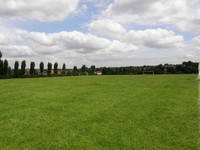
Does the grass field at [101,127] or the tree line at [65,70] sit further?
the tree line at [65,70]

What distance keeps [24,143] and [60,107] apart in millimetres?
5195

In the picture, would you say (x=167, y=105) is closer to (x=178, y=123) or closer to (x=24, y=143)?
(x=178, y=123)

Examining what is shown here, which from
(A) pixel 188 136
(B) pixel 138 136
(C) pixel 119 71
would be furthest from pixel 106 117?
(C) pixel 119 71

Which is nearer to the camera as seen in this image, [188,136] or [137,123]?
[188,136]

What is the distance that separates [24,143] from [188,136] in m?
3.82

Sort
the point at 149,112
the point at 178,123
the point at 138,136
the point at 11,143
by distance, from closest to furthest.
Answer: the point at 11,143
the point at 138,136
the point at 178,123
the point at 149,112

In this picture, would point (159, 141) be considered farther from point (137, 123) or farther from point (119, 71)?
point (119, 71)

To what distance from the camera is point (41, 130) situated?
8.02 metres

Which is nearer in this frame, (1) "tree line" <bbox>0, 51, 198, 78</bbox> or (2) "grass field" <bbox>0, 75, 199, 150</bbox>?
(2) "grass field" <bbox>0, 75, 199, 150</bbox>

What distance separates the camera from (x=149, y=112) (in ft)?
34.3

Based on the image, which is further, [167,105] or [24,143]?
[167,105]

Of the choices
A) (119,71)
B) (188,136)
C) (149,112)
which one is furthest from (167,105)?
(119,71)

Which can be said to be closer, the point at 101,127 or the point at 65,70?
the point at 101,127

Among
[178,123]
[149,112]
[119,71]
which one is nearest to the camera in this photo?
[178,123]
